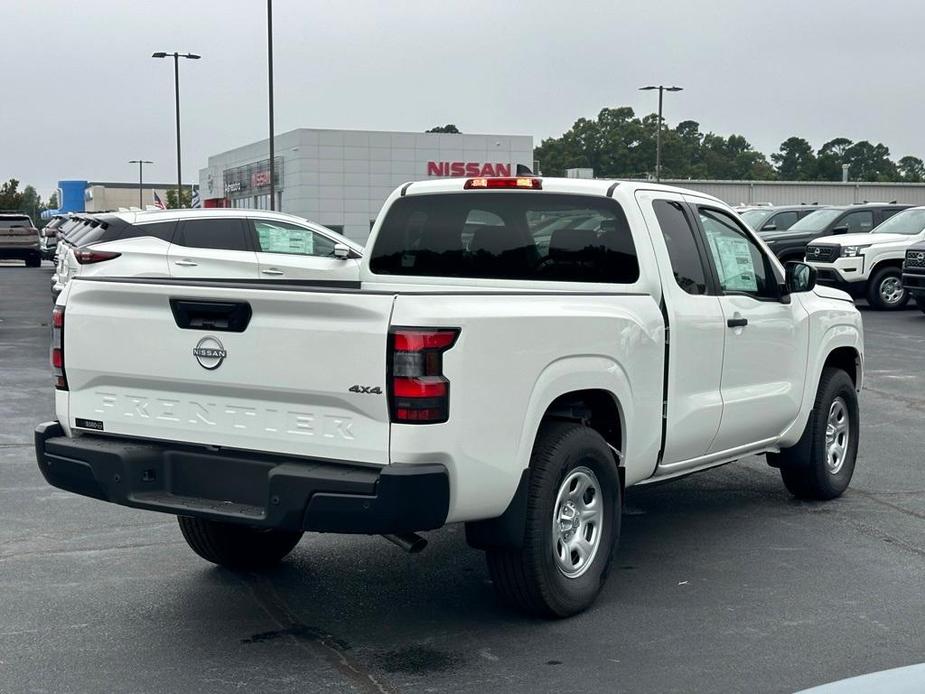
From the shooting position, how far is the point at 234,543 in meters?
6.27

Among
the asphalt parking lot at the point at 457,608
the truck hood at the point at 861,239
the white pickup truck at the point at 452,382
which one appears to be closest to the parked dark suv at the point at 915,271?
the truck hood at the point at 861,239

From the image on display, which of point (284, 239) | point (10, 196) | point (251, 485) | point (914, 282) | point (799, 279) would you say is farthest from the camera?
point (10, 196)

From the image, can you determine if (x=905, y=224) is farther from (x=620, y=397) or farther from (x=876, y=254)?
(x=620, y=397)

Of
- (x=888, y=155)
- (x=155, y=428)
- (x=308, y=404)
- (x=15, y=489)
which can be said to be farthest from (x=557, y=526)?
(x=888, y=155)

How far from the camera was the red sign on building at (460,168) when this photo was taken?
59.9 meters

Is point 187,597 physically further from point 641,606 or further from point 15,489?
point 15,489

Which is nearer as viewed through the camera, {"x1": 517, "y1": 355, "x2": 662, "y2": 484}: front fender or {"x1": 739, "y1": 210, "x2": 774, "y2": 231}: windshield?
{"x1": 517, "y1": 355, "x2": 662, "y2": 484}: front fender

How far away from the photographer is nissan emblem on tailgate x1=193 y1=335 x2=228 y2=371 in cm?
514

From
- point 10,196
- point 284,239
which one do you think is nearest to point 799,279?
point 284,239

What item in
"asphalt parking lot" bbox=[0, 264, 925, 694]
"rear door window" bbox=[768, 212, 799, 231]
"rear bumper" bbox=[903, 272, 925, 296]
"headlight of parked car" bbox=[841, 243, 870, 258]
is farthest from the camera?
"rear door window" bbox=[768, 212, 799, 231]

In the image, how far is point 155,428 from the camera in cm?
532

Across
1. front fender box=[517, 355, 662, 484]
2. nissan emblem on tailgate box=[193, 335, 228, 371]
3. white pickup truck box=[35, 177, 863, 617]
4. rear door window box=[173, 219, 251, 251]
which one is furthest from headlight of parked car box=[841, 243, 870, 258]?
nissan emblem on tailgate box=[193, 335, 228, 371]

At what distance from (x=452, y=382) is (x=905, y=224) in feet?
70.4

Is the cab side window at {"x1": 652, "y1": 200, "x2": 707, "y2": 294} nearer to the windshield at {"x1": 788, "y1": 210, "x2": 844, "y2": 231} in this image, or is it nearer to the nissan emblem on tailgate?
the nissan emblem on tailgate
